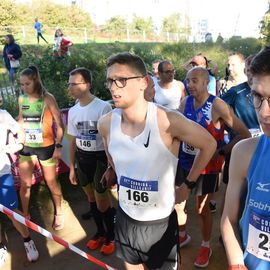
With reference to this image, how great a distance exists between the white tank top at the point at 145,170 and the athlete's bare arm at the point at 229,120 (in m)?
1.01

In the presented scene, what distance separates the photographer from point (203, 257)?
11.4ft

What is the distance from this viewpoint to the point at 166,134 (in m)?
2.14

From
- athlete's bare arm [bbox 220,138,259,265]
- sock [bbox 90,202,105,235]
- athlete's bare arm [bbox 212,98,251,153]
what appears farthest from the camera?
sock [bbox 90,202,105,235]

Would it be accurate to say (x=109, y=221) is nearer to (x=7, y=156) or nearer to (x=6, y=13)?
(x=7, y=156)

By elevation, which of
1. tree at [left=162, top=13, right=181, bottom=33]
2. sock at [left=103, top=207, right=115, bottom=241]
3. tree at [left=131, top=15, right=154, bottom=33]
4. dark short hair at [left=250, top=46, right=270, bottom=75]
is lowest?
sock at [left=103, top=207, right=115, bottom=241]

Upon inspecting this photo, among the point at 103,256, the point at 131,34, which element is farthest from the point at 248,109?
the point at 131,34

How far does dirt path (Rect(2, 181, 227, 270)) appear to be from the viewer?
3.56 metres

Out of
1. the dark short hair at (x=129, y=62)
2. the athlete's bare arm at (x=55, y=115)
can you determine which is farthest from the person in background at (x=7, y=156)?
the dark short hair at (x=129, y=62)

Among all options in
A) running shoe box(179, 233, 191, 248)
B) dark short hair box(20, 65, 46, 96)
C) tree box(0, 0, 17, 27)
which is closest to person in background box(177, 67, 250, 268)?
running shoe box(179, 233, 191, 248)

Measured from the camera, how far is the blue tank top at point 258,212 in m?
1.41

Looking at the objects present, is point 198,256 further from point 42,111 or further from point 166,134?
point 42,111

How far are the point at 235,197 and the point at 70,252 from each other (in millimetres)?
2774

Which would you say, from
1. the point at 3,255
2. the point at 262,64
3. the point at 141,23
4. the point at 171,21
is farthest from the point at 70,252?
the point at 171,21

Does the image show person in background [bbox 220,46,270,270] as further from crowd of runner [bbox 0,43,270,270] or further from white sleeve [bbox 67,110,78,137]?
white sleeve [bbox 67,110,78,137]
